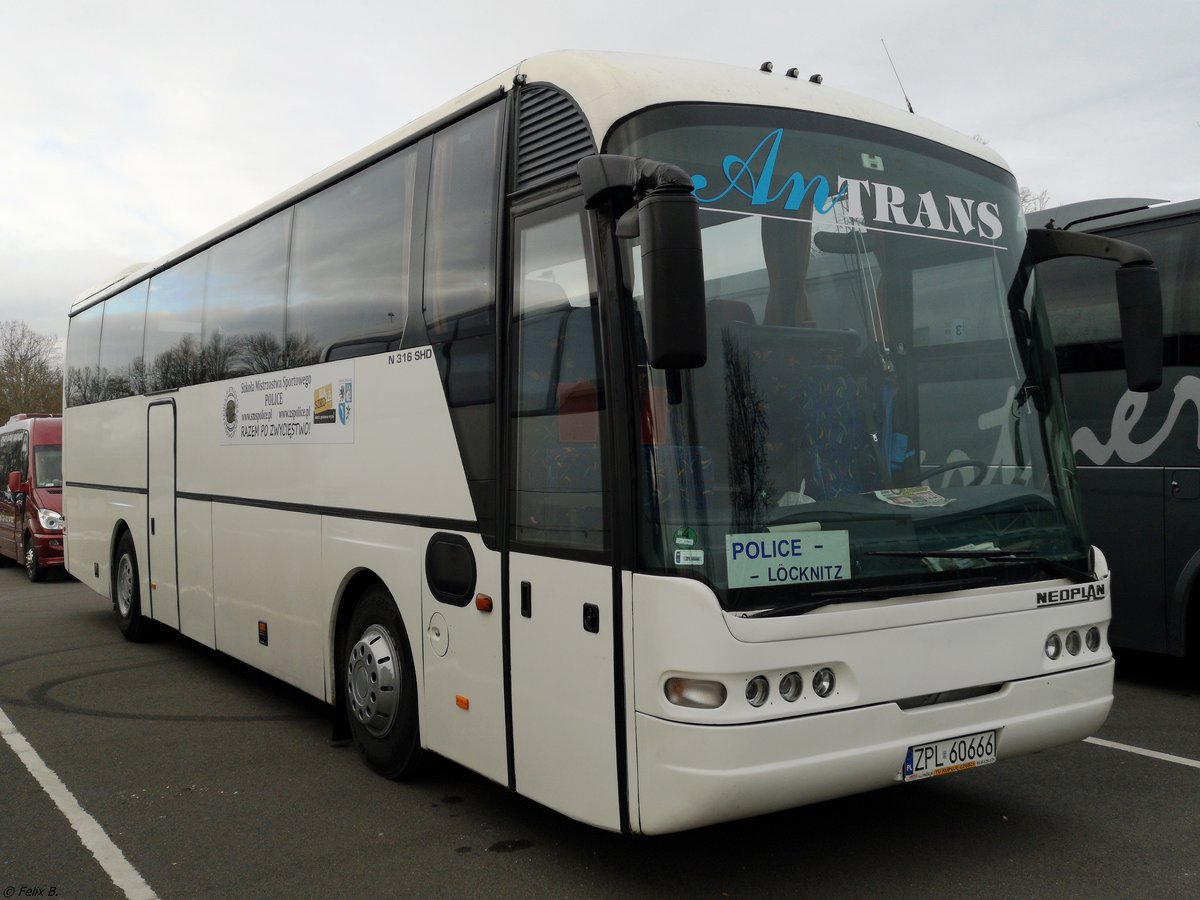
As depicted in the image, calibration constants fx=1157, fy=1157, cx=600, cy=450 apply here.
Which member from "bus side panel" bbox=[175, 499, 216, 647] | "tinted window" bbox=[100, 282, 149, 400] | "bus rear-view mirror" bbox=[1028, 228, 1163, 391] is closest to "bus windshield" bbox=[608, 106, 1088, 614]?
"bus rear-view mirror" bbox=[1028, 228, 1163, 391]

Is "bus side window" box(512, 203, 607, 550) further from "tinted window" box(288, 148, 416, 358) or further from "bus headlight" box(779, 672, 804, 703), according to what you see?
"tinted window" box(288, 148, 416, 358)

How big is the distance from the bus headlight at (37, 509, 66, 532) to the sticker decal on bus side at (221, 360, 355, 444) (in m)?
11.5

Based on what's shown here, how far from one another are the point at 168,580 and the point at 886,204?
7.31 metres

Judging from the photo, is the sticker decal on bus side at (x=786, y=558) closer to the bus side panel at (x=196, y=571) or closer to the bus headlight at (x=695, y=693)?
the bus headlight at (x=695, y=693)

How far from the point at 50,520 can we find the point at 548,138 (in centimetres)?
1621

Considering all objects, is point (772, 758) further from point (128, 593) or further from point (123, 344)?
point (123, 344)

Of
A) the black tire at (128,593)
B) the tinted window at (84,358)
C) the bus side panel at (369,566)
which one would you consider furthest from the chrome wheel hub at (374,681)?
the tinted window at (84,358)

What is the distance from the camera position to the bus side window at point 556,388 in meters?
4.42

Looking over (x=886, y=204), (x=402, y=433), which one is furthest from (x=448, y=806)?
(x=886, y=204)

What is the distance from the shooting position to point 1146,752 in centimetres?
651

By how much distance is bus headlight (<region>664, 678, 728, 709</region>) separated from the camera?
402 centimetres

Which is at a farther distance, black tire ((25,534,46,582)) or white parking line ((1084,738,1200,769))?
black tire ((25,534,46,582))

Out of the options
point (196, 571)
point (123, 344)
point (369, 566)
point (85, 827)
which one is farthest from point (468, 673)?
point (123, 344)

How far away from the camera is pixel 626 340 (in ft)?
14.0
